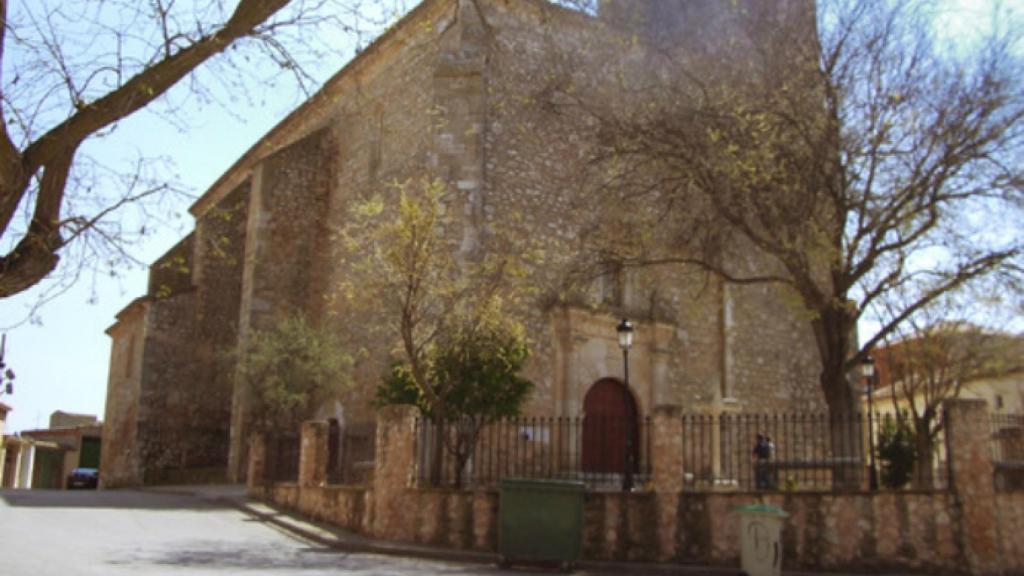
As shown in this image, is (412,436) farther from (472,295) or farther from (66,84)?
(66,84)

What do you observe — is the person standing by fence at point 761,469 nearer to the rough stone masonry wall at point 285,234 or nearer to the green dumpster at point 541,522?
the green dumpster at point 541,522

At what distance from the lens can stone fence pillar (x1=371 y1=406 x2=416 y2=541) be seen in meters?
12.4

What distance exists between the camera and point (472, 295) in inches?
603

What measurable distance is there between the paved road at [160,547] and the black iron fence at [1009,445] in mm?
6776

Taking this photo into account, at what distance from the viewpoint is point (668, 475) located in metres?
11.4

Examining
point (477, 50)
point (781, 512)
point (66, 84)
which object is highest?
point (477, 50)

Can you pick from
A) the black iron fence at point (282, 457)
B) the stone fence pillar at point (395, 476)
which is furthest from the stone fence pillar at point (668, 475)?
the black iron fence at point (282, 457)

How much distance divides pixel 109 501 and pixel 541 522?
941cm

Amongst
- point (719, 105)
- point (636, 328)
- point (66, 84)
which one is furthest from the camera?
point (636, 328)

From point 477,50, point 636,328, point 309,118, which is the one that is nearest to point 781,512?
point 636,328

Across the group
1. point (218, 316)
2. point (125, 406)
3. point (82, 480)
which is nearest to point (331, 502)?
point (218, 316)

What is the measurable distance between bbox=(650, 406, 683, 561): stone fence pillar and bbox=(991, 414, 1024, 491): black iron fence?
164 inches

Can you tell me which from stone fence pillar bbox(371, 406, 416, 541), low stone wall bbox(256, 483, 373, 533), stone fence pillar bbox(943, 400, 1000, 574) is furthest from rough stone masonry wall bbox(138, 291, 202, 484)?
stone fence pillar bbox(943, 400, 1000, 574)

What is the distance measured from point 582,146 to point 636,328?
383 cm
